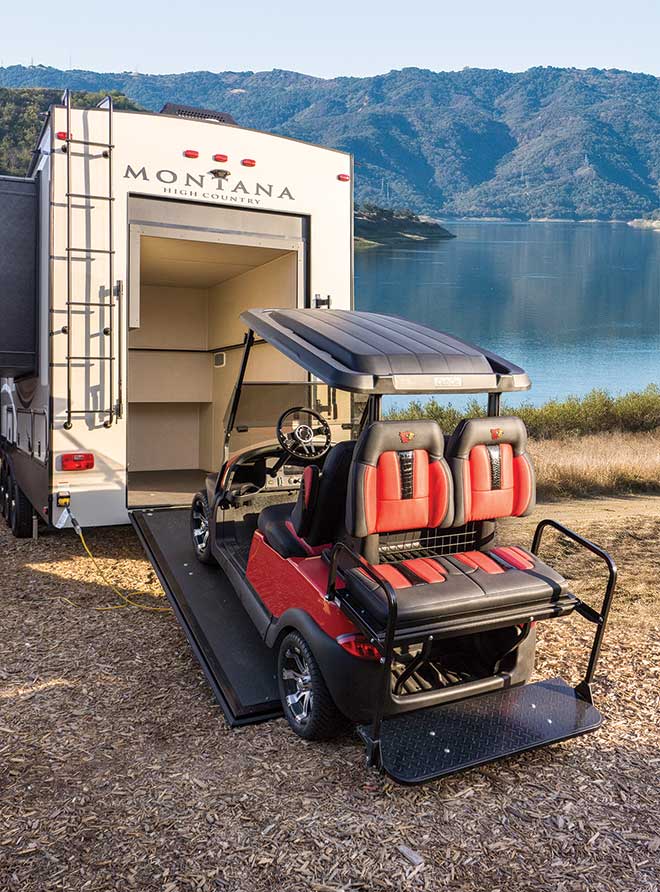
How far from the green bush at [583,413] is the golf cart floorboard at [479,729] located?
13505 mm

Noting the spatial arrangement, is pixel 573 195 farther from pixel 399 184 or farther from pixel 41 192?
pixel 41 192

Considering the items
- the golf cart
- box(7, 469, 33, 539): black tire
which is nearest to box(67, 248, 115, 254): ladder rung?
the golf cart

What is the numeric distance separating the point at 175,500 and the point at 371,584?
344cm

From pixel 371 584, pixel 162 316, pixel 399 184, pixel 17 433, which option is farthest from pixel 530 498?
pixel 399 184

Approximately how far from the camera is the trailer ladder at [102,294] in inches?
201

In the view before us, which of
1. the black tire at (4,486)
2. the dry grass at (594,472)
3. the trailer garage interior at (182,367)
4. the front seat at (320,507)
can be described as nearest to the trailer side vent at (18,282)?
the black tire at (4,486)

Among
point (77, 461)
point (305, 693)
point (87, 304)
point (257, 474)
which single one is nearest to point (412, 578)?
point (305, 693)

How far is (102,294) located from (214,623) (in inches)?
97.3

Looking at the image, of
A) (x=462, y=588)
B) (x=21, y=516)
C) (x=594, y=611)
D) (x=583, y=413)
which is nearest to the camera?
(x=462, y=588)

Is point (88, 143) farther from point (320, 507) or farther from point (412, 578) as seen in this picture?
point (412, 578)

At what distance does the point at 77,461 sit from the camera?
206 inches

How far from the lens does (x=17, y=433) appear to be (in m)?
6.52

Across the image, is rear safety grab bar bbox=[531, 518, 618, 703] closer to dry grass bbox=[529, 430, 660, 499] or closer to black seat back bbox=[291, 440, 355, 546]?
black seat back bbox=[291, 440, 355, 546]

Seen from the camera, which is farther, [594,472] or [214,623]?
[594,472]
